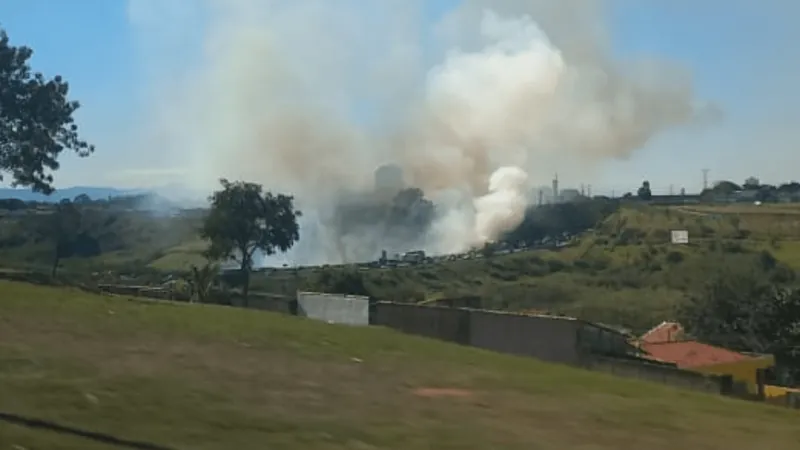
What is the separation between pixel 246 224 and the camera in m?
56.2

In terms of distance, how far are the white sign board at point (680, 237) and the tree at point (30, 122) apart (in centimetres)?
5199

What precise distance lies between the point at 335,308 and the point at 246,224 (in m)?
27.4

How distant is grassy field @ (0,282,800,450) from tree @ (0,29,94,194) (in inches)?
731

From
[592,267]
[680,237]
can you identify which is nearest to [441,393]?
[592,267]

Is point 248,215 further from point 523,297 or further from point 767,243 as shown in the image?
point 767,243

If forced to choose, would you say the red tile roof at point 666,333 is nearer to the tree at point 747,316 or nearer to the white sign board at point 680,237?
the tree at point 747,316

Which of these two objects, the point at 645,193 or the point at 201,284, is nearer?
the point at 201,284

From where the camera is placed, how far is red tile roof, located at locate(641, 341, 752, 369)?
33.4 metres

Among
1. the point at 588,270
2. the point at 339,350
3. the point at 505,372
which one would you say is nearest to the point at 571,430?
the point at 505,372

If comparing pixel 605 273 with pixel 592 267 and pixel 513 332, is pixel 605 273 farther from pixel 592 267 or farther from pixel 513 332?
pixel 513 332

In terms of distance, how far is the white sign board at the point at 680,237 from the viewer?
268ft

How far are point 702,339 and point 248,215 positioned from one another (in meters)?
22.4

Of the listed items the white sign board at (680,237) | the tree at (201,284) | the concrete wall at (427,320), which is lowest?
the concrete wall at (427,320)

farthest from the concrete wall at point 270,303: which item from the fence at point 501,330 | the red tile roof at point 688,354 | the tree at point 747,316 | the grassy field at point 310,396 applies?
the tree at point 747,316
